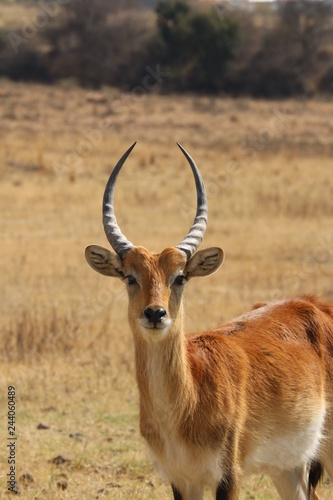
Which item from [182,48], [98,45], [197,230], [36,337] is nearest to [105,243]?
[36,337]

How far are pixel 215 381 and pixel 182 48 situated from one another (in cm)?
4261

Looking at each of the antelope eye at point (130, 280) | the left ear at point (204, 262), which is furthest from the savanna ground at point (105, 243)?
the antelope eye at point (130, 280)

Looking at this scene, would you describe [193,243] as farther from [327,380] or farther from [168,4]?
[168,4]

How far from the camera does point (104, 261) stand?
16.4ft

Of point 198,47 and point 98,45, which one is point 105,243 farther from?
point 98,45

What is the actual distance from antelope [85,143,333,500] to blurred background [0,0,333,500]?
2.91ft

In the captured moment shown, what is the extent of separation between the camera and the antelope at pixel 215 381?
4645mm

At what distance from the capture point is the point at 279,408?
196 inches

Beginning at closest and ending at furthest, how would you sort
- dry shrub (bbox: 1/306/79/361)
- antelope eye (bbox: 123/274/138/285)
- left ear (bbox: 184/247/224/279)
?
1. antelope eye (bbox: 123/274/138/285)
2. left ear (bbox: 184/247/224/279)
3. dry shrub (bbox: 1/306/79/361)

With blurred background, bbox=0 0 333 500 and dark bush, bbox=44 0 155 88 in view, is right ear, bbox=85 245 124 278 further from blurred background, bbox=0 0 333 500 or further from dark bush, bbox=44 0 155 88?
dark bush, bbox=44 0 155 88

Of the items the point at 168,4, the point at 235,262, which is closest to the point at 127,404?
the point at 235,262

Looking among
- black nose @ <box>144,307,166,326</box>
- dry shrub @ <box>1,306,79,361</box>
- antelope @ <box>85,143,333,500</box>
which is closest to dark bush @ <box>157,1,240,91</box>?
dry shrub @ <box>1,306,79,361</box>

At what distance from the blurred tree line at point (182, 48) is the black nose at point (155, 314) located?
4077cm

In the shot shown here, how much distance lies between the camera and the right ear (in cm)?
495
